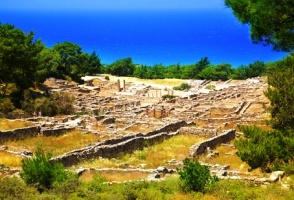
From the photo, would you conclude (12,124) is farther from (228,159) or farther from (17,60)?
(228,159)

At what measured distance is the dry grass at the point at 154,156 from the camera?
24.6 m

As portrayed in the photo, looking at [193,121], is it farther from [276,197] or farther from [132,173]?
[276,197]

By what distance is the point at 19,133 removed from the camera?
2905cm

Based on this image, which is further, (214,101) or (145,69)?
(145,69)

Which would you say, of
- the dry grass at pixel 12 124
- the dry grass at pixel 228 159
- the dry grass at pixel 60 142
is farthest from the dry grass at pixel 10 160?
the dry grass at pixel 228 159

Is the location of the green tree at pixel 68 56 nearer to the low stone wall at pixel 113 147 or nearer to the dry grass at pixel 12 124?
the dry grass at pixel 12 124

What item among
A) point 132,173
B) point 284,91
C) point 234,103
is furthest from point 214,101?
point 132,173

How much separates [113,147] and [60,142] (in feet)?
14.8

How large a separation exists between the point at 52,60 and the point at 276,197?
5765cm

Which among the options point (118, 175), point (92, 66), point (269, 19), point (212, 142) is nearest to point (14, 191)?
point (118, 175)

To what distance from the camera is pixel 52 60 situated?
67.9m


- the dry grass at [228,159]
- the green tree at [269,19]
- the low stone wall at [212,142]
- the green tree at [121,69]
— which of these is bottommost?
the dry grass at [228,159]

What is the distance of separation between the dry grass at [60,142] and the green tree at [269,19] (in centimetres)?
1498

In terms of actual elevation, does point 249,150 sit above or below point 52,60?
below
